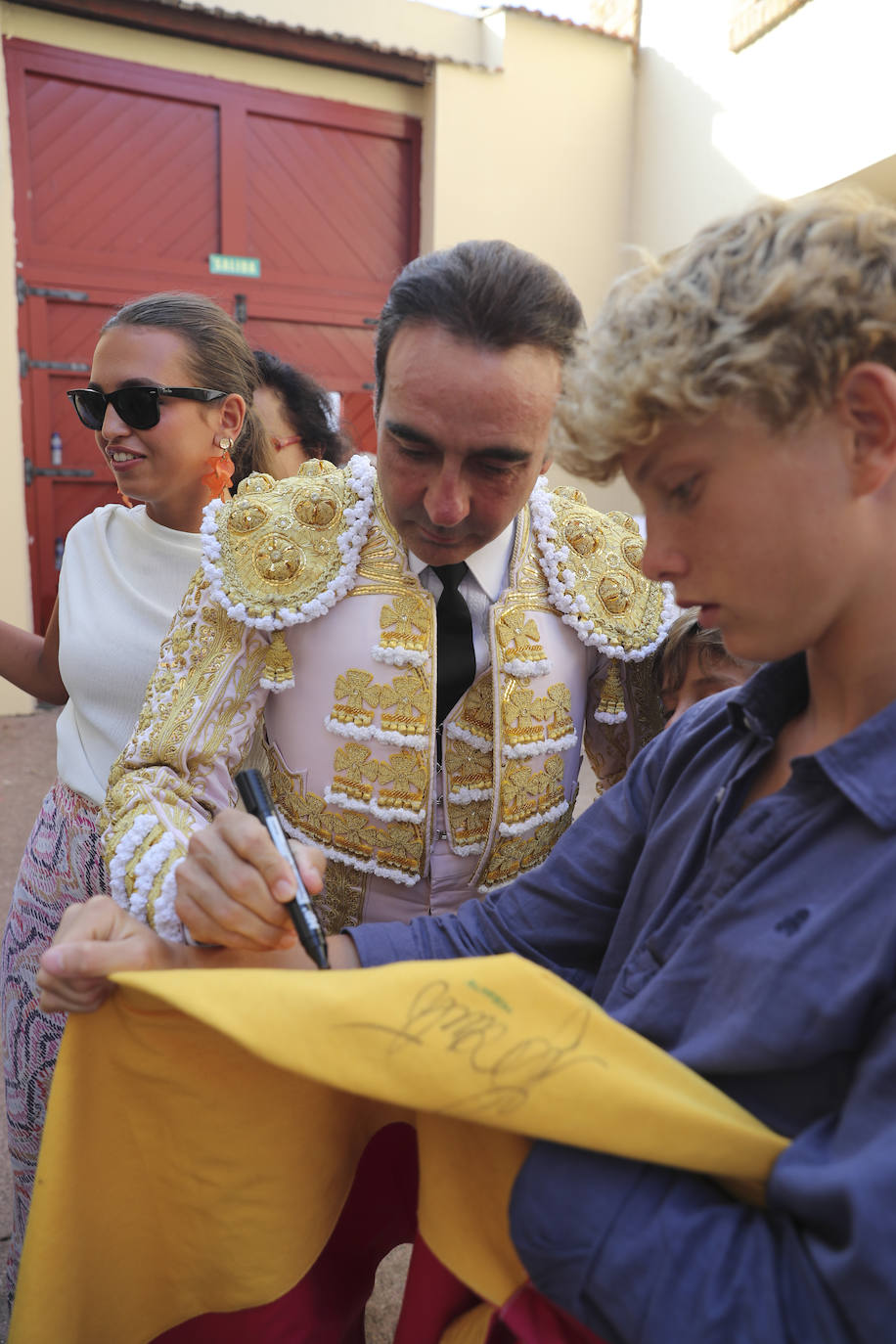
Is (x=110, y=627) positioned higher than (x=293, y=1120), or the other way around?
(x=110, y=627)

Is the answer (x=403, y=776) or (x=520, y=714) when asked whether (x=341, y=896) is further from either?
(x=520, y=714)

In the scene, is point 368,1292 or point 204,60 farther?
point 204,60

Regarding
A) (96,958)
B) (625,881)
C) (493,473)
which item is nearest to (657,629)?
(493,473)

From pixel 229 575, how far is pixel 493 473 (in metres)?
0.46

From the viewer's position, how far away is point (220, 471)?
221 cm

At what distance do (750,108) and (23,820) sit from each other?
20.7ft

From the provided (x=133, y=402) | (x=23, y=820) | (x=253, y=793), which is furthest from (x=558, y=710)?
(x=23, y=820)

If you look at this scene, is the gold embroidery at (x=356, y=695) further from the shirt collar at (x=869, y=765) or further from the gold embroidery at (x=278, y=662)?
the shirt collar at (x=869, y=765)

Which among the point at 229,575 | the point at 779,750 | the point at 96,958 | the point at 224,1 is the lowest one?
the point at 96,958

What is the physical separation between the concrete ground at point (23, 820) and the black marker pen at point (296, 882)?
19.8 inches

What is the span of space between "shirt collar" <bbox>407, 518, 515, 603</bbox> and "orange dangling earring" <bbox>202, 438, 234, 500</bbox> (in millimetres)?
710

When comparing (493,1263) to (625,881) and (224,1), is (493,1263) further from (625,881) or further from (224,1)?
(224,1)

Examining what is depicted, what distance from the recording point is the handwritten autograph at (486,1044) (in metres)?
0.81

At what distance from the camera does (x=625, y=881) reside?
1201 mm
